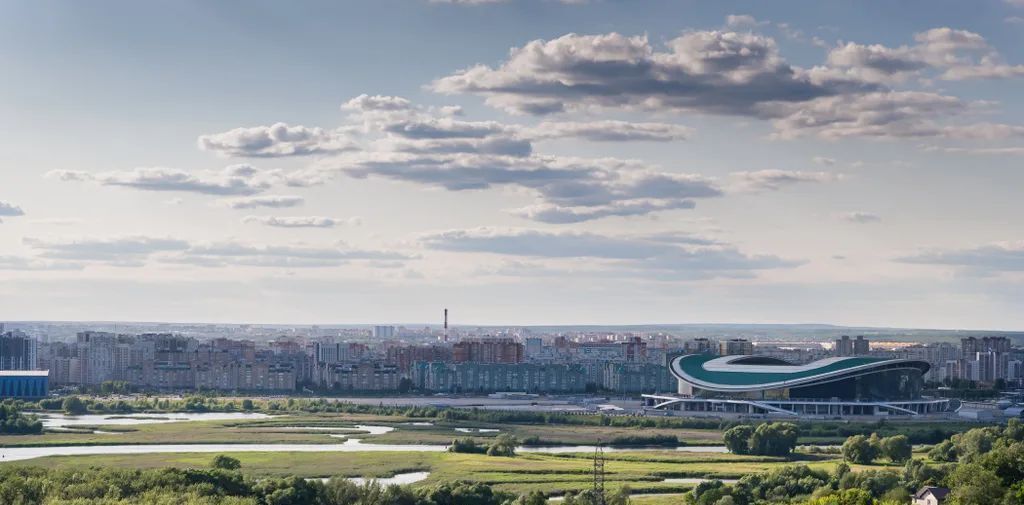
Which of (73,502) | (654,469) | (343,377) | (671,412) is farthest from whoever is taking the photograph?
(343,377)

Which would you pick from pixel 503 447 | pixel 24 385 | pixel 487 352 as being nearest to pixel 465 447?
pixel 503 447

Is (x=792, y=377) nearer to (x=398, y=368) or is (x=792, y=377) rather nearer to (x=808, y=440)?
(x=808, y=440)

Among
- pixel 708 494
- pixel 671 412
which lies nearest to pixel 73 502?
pixel 708 494

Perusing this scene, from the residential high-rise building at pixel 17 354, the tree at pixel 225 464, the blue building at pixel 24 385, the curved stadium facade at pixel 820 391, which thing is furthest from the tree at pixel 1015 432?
the residential high-rise building at pixel 17 354

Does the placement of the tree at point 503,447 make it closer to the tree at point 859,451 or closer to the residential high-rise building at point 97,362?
the tree at point 859,451

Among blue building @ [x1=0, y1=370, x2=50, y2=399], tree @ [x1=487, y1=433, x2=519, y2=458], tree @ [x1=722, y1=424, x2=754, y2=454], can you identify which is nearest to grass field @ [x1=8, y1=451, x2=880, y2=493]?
tree @ [x1=487, y1=433, x2=519, y2=458]

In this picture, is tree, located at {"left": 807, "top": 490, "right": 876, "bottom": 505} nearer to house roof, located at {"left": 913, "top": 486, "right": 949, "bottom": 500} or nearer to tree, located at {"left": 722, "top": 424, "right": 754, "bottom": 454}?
house roof, located at {"left": 913, "top": 486, "right": 949, "bottom": 500}

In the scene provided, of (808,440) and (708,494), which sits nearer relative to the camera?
(708,494)
